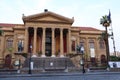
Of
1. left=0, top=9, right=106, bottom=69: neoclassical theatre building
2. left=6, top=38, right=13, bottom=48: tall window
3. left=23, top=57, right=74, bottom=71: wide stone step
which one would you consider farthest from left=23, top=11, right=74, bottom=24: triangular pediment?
left=23, top=57, right=74, bottom=71: wide stone step

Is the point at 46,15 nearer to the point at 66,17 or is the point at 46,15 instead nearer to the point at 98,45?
the point at 66,17

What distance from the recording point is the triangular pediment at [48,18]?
47.8m

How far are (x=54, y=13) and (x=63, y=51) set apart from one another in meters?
10.4

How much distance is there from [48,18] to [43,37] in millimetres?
5509

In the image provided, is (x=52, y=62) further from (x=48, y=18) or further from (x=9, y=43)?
(x=9, y=43)

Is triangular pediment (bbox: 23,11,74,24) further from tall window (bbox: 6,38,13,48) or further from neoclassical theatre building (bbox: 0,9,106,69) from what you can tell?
tall window (bbox: 6,38,13,48)

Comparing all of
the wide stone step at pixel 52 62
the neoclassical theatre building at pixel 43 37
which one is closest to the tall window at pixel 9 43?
the neoclassical theatre building at pixel 43 37

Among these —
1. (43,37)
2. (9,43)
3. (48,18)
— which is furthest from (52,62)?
(9,43)

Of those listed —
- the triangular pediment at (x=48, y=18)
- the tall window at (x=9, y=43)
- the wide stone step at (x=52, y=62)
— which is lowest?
the wide stone step at (x=52, y=62)

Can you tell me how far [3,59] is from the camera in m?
49.2

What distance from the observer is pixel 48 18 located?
160ft

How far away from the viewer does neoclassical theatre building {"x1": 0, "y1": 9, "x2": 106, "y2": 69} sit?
156ft

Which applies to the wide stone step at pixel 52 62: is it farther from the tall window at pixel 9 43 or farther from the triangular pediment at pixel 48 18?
the tall window at pixel 9 43

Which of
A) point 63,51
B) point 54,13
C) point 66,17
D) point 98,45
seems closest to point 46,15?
point 54,13
